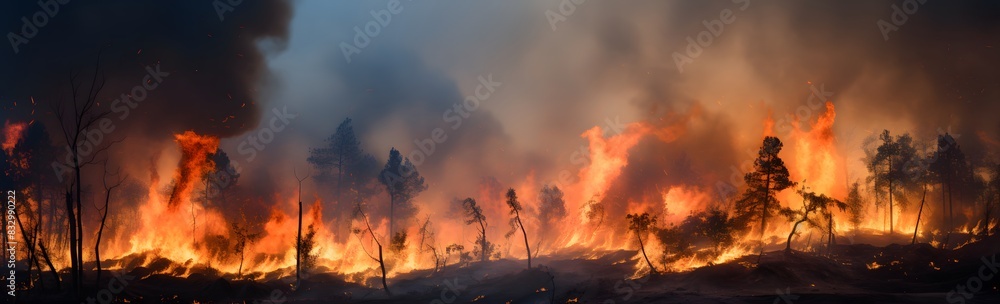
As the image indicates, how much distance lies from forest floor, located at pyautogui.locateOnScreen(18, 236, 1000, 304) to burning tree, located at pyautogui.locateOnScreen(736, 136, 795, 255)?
6720 millimetres

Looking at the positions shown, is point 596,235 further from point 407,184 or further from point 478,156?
point 478,156

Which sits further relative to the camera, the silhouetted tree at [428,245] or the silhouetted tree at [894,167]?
the silhouetted tree at [894,167]

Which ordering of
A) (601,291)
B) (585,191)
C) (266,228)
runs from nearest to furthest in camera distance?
1. (601,291)
2. (266,228)
3. (585,191)

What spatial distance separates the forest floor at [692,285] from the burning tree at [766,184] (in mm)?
6720

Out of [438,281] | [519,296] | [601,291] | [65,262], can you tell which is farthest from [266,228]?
[601,291]

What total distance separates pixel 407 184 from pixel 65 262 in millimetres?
47999

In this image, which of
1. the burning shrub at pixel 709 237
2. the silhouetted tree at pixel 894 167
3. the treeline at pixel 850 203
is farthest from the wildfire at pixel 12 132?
the silhouetted tree at pixel 894 167

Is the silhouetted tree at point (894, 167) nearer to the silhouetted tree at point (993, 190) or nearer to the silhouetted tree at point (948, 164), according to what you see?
the silhouetted tree at point (948, 164)

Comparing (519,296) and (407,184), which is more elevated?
(407,184)

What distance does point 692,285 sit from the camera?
135ft

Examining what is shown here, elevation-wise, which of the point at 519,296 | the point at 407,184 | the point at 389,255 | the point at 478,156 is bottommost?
the point at 519,296

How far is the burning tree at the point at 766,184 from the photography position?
54.0m

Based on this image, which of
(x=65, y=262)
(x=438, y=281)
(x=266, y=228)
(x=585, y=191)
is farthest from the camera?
(x=585, y=191)

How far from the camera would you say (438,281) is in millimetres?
59281
